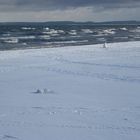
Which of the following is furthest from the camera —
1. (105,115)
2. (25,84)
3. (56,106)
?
(25,84)

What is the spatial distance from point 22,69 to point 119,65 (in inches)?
182

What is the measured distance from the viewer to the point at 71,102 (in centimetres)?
1366

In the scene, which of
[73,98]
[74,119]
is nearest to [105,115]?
[74,119]

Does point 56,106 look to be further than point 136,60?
No

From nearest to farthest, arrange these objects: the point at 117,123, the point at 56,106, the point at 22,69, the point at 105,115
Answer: the point at 117,123, the point at 105,115, the point at 56,106, the point at 22,69

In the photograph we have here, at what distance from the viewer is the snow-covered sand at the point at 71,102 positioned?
10305mm

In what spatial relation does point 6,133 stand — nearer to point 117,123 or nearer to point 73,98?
point 117,123

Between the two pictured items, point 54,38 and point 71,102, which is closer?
point 71,102

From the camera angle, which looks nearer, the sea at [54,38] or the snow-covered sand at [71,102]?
the snow-covered sand at [71,102]

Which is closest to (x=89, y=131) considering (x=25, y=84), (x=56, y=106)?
(x=56, y=106)

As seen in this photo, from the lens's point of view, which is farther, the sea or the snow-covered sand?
the sea

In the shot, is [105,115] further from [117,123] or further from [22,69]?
[22,69]

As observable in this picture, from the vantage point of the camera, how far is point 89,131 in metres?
10.3

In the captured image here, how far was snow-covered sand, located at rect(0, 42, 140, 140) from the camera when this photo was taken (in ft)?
33.8
